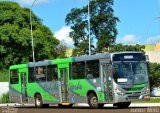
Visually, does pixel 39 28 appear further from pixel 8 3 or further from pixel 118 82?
pixel 118 82

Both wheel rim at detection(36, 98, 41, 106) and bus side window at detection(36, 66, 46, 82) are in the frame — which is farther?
wheel rim at detection(36, 98, 41, 106)

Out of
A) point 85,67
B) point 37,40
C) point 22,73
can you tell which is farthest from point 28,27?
point 85,67

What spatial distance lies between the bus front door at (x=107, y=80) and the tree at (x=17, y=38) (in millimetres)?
51478

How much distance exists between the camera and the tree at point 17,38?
3063 inches

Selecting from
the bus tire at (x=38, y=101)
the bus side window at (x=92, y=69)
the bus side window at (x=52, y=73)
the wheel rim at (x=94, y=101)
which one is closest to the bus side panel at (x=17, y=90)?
the bus tire at (x=38, y=101)

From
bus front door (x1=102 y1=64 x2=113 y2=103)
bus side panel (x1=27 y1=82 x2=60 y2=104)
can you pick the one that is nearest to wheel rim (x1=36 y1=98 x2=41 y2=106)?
bus side panel (x1=27 y1=82 x2=60 y2=104)

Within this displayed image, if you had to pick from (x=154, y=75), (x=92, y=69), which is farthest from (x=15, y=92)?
(x=154, y=75)

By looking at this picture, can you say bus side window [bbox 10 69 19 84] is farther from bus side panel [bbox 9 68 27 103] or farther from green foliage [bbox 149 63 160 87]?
green foliage [bbox 149 63 160 87]

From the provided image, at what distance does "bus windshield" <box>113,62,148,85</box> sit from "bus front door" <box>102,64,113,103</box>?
39 centimetres

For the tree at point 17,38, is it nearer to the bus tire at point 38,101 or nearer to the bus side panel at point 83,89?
the bus tire at point 38,101

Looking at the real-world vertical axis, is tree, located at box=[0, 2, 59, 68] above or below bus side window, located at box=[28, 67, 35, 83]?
above

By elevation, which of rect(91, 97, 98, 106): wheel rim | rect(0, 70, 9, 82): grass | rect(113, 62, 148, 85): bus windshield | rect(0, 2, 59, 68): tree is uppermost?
rect(0, 2, 59, 68): tree

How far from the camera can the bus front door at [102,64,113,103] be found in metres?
26.5

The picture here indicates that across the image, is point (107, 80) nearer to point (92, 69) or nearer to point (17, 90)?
point (92, 69)
